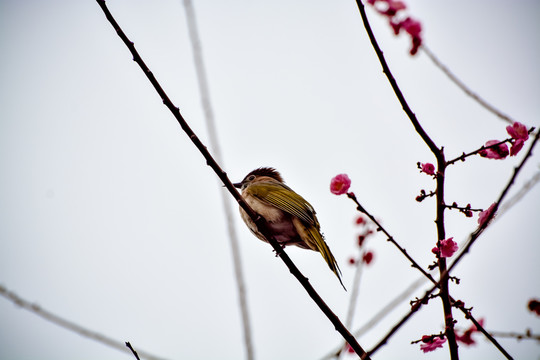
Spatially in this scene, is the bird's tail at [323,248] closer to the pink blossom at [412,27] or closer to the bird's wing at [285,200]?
the bird's wing at [285,200]

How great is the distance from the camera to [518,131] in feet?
8.18

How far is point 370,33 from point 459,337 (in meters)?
3.06

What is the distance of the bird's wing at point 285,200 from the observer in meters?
4.38

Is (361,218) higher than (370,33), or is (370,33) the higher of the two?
(361,218)

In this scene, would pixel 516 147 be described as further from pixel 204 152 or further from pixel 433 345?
pixel 204 152

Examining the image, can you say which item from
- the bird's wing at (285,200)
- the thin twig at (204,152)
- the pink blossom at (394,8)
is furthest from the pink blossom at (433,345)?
the pink blossom at (394,8)

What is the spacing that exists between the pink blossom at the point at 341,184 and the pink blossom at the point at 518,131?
3.23 ft

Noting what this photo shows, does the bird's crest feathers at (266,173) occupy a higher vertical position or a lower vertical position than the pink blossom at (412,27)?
higher

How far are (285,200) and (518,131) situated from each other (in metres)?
2.52

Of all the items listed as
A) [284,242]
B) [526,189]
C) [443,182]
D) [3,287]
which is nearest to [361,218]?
[284,242]

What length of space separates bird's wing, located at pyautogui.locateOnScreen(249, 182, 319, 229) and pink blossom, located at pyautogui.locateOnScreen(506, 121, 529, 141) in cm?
215

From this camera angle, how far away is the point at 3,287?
3070mm

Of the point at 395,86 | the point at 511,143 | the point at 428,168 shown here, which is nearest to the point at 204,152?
the point at 395,86

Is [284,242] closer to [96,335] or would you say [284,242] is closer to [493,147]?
[96,335]
